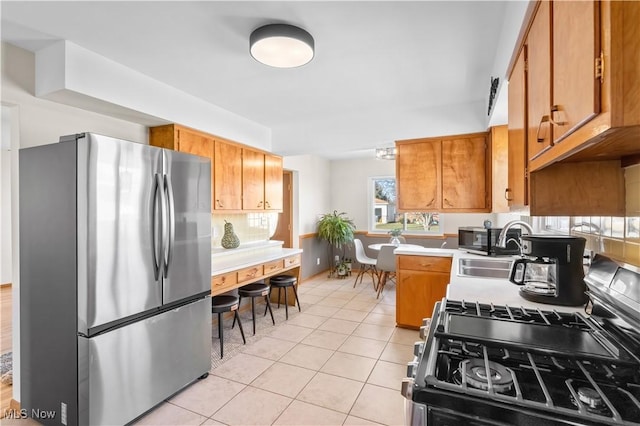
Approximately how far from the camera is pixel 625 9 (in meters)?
0.60

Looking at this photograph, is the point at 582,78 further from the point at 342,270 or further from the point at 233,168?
the point at 342,270

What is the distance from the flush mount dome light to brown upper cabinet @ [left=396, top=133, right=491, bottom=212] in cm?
204

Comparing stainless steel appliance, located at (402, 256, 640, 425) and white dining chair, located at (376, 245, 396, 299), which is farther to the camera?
white dining chair, located at (376, 245, 396, 299)

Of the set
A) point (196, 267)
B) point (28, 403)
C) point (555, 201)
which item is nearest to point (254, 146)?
point (196, 267)

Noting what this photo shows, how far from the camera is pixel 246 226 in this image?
13.9 feet

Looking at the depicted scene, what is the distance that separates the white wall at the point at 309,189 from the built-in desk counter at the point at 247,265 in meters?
1.44

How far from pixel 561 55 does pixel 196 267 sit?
244 centimetres

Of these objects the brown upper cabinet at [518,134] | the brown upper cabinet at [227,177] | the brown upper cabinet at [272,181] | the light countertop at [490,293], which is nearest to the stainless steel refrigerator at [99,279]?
the brown upper cabinet at [227,177]

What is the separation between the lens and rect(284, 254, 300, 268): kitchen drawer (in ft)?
13.4

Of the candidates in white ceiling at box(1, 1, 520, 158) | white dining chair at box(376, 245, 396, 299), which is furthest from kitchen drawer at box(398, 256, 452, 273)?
white ceiling at box(1, 1, 520, 158)

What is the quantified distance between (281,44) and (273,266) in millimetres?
2596

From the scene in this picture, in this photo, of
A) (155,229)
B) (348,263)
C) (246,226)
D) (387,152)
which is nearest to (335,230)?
(348,263)

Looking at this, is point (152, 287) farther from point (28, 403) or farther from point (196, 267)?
point (28, 403)

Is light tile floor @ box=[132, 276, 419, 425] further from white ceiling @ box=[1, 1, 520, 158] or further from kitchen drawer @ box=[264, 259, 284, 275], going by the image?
white ceiling @ box=[1, 1, 520, 158]
